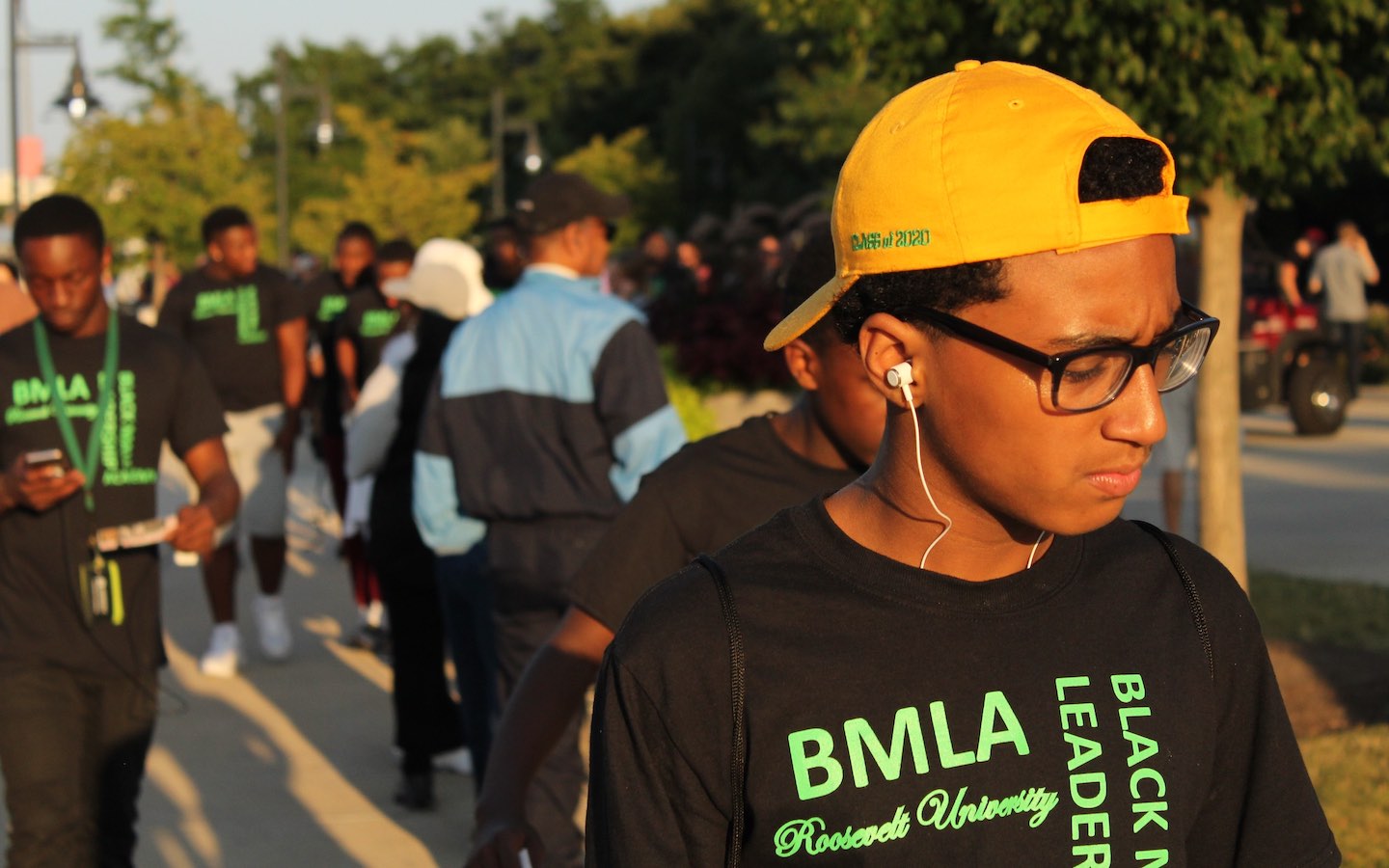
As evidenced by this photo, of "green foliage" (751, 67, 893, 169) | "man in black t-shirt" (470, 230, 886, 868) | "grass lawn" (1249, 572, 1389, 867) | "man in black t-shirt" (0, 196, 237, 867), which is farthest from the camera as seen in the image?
"green foliage" (751, 67, 893, 169)

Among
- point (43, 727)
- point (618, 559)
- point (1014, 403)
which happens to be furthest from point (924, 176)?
point (43, 727)

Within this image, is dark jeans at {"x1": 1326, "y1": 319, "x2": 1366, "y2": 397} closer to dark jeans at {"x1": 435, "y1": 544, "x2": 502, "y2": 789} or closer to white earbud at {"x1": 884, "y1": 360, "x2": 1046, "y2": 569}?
dark jeans at {"x1": 435, "y1": 544, "x2": 502, "y2": 789}

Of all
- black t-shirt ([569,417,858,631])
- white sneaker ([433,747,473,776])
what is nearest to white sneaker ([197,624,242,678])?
white sneaker ([433,747,473,776])

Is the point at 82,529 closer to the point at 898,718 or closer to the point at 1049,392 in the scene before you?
the point at 898,718

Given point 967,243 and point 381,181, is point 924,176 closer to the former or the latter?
point 967,243

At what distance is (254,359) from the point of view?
404 inches

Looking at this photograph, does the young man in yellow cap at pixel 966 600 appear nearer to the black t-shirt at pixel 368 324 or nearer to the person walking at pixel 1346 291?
the black t-shirt at pixel 368 324

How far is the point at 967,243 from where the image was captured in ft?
A: 6.40

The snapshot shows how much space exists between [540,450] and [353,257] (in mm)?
6497

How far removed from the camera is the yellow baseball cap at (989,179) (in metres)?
1.93

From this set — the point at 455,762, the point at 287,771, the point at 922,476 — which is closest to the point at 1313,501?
the point at 455,762

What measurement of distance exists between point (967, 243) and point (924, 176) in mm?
90

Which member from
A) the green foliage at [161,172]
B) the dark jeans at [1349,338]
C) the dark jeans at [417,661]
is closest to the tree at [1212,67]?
the dark jeans at [417,661]

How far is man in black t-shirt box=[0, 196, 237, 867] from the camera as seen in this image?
4.66 m
